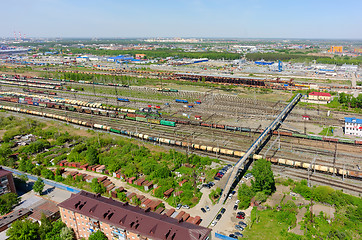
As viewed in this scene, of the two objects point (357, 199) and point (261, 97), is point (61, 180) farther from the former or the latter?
point (261, 97)

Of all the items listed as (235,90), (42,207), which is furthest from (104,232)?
(235,90)

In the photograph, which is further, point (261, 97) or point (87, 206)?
point (261, 97)

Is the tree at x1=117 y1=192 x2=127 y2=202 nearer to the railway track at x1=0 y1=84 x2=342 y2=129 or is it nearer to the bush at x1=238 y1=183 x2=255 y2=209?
the bush at x1=238 y1=183 x2=255 y2=209

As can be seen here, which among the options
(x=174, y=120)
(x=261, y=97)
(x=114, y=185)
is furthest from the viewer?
(x=261, y=97)

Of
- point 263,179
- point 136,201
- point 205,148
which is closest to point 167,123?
point 205,148

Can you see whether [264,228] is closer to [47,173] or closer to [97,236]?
[97,236]

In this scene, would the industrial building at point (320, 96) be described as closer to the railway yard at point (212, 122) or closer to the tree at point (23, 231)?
the railway yard at point (212, 122)
